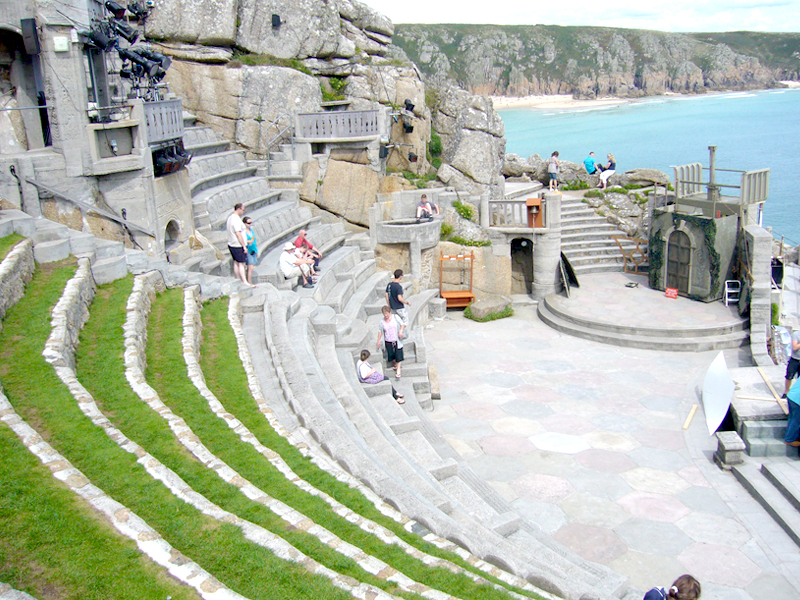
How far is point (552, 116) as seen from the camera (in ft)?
366

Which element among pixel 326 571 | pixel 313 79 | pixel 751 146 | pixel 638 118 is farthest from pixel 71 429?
pixel 638 118

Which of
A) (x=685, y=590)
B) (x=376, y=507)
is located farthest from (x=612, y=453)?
(x=376, y=507)

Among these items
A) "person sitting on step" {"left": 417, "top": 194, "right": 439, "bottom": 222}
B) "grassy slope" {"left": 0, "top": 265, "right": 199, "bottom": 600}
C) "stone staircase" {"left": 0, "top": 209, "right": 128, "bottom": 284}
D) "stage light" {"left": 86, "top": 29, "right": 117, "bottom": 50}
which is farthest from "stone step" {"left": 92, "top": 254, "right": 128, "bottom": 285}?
"person sitting on step" {"left": 417, "top": 194, "right": 439, "bottom": 222}

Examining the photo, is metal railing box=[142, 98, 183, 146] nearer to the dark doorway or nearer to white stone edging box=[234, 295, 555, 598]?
white stone edging box=[234, 295, 555, 598]

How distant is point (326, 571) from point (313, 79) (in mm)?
19554

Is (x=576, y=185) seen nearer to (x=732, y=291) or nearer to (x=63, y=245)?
(x=732, y=291)

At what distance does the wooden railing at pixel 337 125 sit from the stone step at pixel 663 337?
28.7 feet

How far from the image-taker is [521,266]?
2072 cm

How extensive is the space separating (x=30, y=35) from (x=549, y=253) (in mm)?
13803

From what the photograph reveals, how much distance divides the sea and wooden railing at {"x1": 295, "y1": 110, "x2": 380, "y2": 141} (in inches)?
810

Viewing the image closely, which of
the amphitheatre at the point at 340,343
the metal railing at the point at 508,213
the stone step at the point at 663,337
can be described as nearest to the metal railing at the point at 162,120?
the amphitheatre at the point at 340,343

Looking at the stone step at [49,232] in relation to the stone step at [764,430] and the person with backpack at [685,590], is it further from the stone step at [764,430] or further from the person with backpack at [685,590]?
the stone step at [764,430]

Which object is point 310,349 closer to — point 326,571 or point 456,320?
point 326,571

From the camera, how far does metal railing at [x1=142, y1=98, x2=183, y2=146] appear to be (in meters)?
13.1
